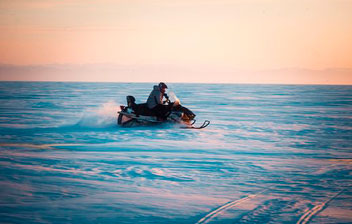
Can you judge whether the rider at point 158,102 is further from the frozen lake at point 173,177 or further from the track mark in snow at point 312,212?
the track mark in snow at point 312,212

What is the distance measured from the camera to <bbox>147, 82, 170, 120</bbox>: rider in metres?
16.5

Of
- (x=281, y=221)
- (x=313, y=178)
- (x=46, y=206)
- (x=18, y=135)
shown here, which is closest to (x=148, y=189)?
(x=46, y=206)

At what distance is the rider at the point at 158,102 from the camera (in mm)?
16469

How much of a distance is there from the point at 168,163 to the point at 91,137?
5.30 m

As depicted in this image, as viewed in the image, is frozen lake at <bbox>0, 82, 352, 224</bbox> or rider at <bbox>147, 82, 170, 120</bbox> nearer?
frozen lake at <bbox>0, 82, 352, 224</bbox>

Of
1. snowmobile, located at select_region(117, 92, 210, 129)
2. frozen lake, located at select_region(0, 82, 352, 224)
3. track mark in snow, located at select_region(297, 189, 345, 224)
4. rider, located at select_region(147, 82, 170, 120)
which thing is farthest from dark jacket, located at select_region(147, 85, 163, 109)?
track mark in snow, located at select_region(297, 189, 345, 224)

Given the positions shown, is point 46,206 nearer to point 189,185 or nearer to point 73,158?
point 189,185

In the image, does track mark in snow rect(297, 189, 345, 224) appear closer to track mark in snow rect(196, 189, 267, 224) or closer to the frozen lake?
the frozen lake

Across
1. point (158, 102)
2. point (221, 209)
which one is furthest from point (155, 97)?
point (221, 209)

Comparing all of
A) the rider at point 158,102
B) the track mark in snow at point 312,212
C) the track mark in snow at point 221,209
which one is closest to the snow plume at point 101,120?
the rider at point 158,102

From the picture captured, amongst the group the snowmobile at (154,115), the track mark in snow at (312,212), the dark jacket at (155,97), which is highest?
the dark jacket at (155,97)

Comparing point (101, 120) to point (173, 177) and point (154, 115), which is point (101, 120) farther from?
point (173, 177)

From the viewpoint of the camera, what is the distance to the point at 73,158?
10.8 meters

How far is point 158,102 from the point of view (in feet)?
54.4
